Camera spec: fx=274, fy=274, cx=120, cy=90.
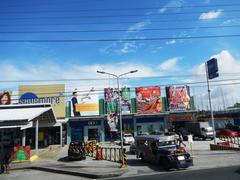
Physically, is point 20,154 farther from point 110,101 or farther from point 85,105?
point 110,101

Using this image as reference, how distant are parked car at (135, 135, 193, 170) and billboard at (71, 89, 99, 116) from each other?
2554cm

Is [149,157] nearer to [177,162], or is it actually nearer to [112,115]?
[177,162]

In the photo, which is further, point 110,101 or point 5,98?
point 110,101

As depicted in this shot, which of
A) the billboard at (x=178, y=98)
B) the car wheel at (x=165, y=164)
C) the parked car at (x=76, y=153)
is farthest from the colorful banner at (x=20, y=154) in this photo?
the billboard at (x=178, y=98)

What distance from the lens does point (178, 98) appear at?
162 ft

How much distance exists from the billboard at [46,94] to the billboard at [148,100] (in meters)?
13.3

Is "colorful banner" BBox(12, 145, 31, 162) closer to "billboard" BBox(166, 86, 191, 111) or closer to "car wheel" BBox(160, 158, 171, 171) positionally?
"car wheel" BBox(160, 158, 171, 171)

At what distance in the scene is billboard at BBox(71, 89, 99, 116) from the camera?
46875 mm

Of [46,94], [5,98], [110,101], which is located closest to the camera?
[5,98]

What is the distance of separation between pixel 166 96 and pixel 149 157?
98.7ft

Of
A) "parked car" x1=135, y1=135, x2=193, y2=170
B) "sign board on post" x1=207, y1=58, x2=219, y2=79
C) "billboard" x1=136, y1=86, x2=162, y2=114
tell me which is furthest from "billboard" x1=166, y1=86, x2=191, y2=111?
"parked car" x1=135, y1=135, x2=193, y2=170

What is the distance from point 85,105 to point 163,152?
1197 inches

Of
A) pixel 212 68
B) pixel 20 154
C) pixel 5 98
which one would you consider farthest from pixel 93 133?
pixel 212 68

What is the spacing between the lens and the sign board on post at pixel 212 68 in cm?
3206
